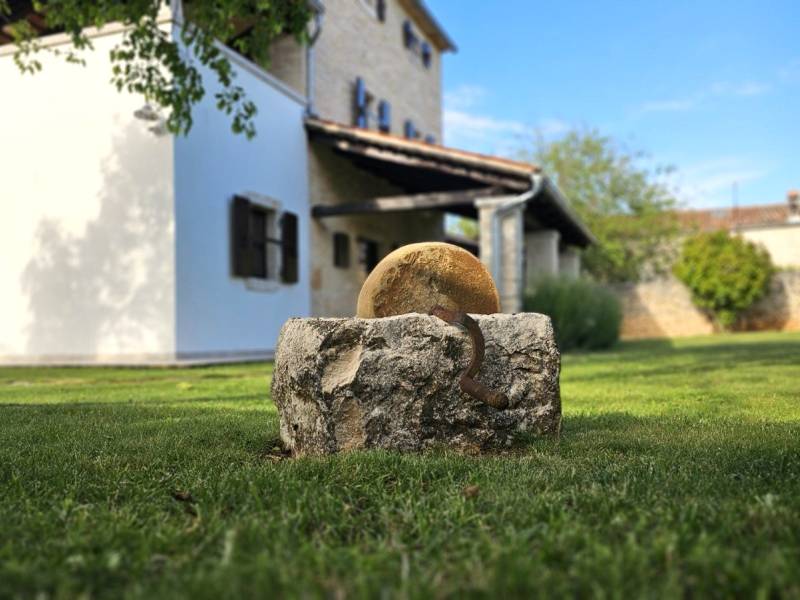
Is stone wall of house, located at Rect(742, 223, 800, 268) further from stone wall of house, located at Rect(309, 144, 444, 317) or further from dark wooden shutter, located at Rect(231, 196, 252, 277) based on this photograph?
dark wooden shutter, located at Rect(231, 196, 252, 277)

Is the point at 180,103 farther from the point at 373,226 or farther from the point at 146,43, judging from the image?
the point at 373,226

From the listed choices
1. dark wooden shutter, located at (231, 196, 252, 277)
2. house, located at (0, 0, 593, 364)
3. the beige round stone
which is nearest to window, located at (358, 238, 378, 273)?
house, located at (0, 0, 593, 364)

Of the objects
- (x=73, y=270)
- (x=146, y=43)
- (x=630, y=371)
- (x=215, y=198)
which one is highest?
(x=146, y=43)

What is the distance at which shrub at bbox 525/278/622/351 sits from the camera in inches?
545

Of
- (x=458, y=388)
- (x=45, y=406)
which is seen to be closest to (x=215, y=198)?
(x=45, y=406)

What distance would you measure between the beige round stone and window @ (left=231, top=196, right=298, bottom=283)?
7.98 meters

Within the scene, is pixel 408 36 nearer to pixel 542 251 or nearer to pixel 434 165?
pixel 542 251

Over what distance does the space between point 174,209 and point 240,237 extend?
4.77 ft

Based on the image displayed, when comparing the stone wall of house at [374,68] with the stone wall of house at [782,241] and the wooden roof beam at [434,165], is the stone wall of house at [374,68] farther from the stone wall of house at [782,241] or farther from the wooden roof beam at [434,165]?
the stone wall of house at [782,241]

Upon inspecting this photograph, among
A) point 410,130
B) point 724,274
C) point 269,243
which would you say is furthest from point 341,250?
point 724,274

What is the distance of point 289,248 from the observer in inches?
497

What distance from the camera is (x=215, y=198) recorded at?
10.8 metres

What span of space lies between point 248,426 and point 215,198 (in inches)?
293

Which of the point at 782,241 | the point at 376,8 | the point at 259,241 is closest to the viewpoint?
the point at 259,241
